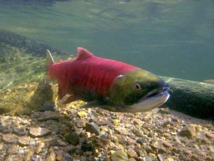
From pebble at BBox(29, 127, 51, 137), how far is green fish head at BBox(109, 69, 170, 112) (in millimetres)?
1284

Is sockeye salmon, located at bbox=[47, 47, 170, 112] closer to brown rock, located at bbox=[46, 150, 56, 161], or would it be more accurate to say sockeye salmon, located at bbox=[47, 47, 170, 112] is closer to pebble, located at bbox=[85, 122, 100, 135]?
pebble, located at bbox=[85, 122, 100, 135]

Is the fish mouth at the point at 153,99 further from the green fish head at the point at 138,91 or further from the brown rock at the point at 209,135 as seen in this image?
Result: the brown rock at the point at 209,135

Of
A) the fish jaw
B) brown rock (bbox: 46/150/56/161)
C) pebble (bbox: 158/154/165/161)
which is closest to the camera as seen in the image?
the fish jaw

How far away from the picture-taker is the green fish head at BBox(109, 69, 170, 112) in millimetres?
2390

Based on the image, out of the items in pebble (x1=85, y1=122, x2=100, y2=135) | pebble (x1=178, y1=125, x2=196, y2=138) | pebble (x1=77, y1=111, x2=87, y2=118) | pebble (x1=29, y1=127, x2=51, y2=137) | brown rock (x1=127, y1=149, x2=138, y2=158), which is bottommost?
pebble (x1=178, y1=125, x2=196, y2=138)

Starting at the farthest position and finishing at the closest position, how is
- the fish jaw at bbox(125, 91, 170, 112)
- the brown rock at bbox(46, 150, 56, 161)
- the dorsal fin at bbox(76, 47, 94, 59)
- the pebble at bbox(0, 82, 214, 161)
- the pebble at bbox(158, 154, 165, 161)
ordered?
the dorsal fin at bbox(76, 47, 94, 59) → the pebble at bbox(158, 154, 165, 161) → the pebble at bbox(0, 82, 214, 161) → the brown rock at bbox(46, 150, 56, 161) → the fish jaw at bbox(125, 91, 170, 112)

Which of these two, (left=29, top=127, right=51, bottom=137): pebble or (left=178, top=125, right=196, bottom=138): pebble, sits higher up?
(left=29, top=127, right=51, bottom=137): pebble

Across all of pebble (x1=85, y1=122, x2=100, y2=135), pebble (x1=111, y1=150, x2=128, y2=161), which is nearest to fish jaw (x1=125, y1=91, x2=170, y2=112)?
pebble (x1=111, y1=150, x2=128, y2=161)

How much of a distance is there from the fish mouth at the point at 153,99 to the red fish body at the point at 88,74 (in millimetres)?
609

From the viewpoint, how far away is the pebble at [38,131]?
118 inches

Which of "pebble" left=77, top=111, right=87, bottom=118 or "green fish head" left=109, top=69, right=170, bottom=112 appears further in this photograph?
"pebble" left=77, top=111, right=87, bottom=118

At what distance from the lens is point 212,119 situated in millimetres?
4727

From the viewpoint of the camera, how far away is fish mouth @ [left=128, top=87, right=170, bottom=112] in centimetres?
234

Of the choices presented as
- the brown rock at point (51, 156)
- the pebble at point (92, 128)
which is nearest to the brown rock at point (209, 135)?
the pebble at point (92, 128)
